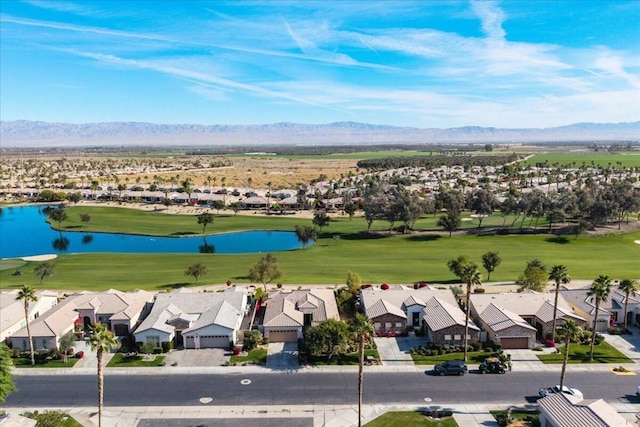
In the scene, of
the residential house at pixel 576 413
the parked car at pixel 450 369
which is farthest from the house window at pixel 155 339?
the residential house at pixel 576 413

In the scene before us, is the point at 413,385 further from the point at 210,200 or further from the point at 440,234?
the point at 210,200

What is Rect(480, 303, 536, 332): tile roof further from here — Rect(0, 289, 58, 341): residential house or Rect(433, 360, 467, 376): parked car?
Rect(0, 289, 58, 341): residential house

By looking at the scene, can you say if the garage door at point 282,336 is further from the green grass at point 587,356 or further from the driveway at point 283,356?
the green grass at point 587,356

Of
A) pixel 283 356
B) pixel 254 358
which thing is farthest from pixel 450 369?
pixel 254 358

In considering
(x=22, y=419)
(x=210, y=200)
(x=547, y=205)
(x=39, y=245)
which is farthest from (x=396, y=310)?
(x=210, y=200)

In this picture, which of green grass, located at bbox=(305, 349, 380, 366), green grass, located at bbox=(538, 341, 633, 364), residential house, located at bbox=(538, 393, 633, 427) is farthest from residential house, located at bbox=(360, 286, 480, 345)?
residential house, located at bbox=(538, 393, 633, 427)

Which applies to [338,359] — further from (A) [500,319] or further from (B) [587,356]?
(B) [587,356]
